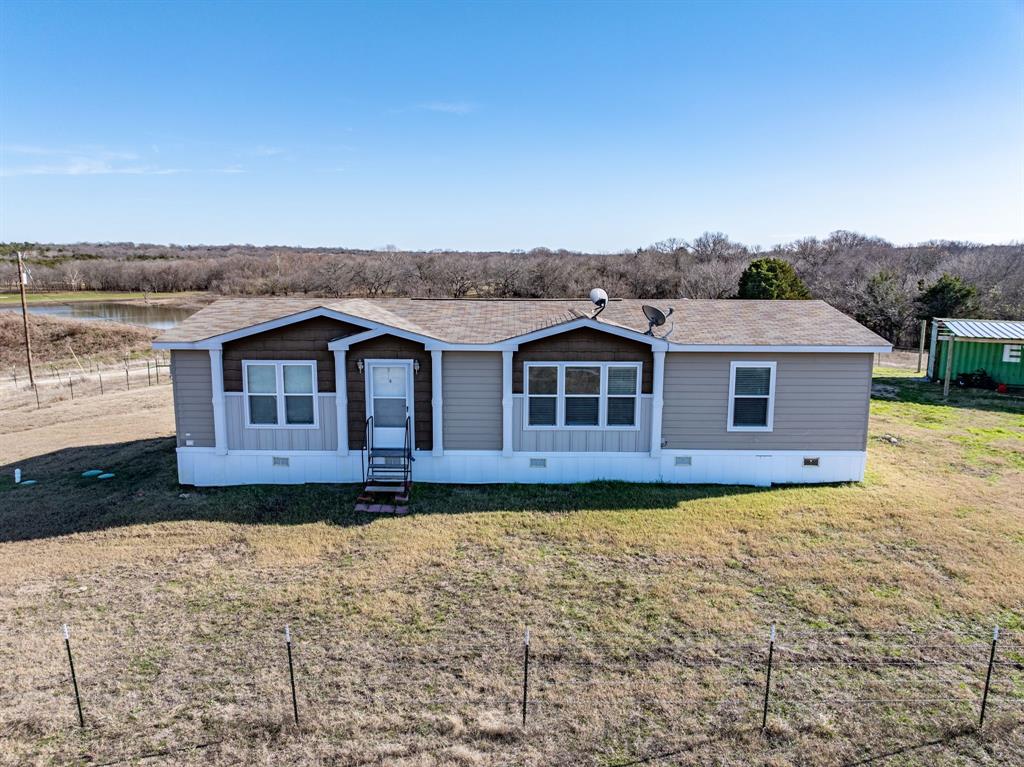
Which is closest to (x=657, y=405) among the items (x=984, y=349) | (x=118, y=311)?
(x=984, y=349)

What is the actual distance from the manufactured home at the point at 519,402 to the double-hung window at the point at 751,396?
0.03 meters

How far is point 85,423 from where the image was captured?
63.1ft

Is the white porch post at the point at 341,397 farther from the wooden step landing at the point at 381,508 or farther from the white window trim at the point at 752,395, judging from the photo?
the white window trim at the point at 752,395

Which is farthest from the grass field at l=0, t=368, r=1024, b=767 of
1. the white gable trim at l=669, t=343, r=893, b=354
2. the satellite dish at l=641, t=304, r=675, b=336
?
the satellite dish at l=641, t=304, r=675, b=336

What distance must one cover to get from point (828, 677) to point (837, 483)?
6934 millimetres

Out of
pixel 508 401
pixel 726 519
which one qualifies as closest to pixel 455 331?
pixel 508 401

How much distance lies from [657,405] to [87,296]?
82.9 meters

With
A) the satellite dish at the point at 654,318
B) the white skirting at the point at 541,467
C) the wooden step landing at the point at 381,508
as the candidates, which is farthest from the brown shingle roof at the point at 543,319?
the wooden step landing at the point at 381,508

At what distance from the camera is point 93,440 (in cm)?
1680

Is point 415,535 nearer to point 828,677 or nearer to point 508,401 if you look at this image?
point 508,401

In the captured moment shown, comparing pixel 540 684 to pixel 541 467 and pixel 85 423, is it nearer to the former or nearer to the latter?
pixel 541 467

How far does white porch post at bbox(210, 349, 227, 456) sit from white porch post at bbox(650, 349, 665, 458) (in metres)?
8.27

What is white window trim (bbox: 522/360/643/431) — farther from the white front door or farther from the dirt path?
the dirt path

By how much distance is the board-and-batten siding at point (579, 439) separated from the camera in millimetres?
12648
